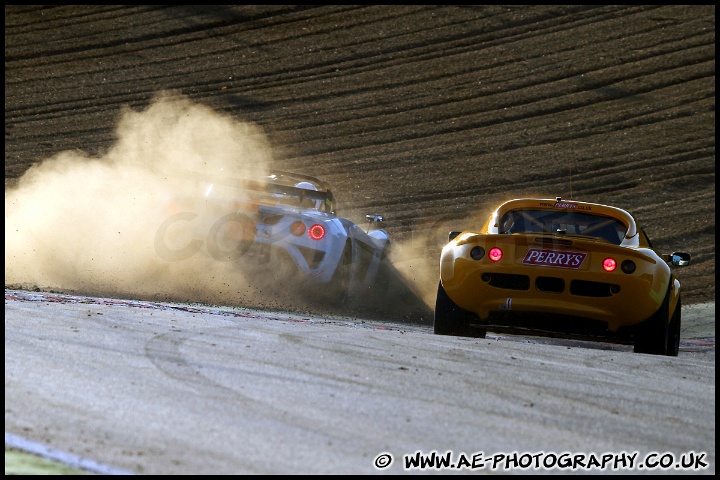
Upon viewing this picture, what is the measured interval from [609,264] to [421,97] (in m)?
16.7

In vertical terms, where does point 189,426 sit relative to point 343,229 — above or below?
below

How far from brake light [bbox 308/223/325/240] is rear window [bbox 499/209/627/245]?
2028mm

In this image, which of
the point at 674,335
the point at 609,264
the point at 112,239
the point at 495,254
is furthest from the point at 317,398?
the point at 112,239

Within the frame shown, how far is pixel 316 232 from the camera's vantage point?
10.3 m

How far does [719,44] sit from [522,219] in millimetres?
18485

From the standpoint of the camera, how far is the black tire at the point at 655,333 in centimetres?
789

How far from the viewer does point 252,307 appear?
33.2 feet

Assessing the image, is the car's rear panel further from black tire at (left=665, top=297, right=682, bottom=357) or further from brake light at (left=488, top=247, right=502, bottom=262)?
black tire at (left=665, top=297, right=682, bottom=357)

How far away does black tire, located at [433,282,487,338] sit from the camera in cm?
819

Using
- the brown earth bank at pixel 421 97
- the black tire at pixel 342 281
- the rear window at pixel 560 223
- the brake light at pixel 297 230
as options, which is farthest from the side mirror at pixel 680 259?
the brown earth bank at pixel 421 97

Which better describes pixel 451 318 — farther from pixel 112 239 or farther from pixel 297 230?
pixel 112 239

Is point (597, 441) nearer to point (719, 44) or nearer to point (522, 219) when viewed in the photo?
point (522, 219)

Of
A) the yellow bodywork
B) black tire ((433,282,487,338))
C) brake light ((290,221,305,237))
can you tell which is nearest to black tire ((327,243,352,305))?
brake light ((290,221,305,237))

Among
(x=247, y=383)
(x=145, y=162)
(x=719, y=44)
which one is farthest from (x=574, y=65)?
(x=247, y=383)
